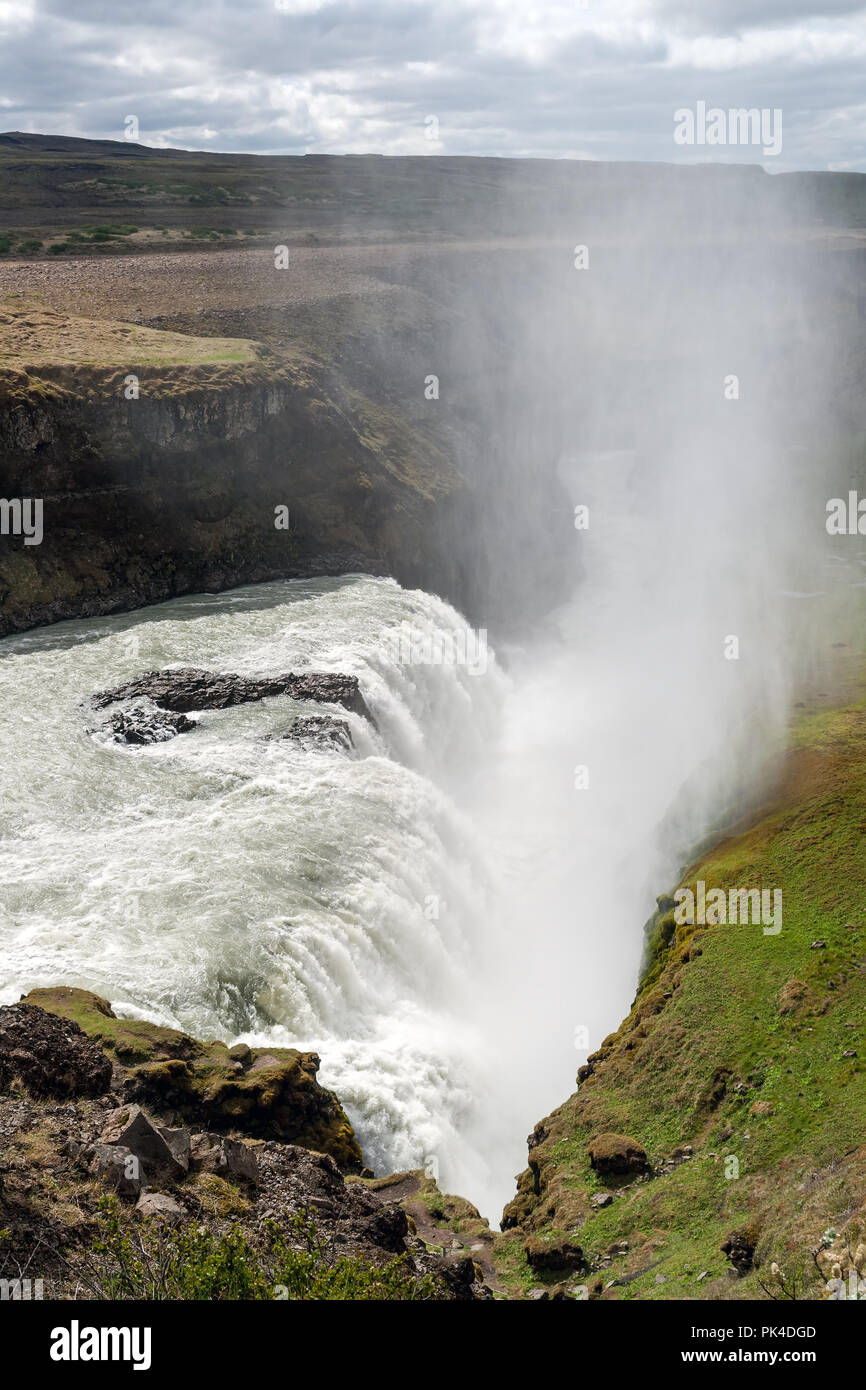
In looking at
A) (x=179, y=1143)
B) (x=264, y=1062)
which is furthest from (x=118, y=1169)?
(x=264, y=1062)

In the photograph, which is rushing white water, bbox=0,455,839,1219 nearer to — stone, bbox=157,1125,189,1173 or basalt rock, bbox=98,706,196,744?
basalt rock, bbox=98,706,196,744

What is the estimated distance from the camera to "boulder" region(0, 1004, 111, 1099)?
1605 cm

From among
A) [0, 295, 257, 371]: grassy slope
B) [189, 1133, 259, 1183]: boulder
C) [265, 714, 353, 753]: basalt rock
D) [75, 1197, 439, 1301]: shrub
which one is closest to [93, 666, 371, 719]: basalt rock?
[265, 714, 353, 753]: basalt rock

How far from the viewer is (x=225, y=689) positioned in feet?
113

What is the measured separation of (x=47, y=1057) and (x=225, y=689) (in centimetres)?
1882

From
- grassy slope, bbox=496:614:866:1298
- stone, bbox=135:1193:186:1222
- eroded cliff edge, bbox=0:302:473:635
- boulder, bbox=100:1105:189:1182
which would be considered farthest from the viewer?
eroded cliff edge, bbox=0:302:473:635

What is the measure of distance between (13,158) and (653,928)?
13669 centimetres

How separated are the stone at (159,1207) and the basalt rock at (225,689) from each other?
20414 mm

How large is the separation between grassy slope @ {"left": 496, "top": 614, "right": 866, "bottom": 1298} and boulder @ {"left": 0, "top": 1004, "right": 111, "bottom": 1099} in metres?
7.08

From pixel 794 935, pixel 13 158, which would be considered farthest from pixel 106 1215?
pixel 13 158

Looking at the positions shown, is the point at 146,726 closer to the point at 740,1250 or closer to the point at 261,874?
the point at 261,874

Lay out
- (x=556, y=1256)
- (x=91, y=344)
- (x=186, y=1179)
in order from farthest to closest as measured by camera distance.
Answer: (x=91, y=344), (x=556, y=1256), (x=186, y=1179)

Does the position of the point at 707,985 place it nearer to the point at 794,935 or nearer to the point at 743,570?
the point at 794,935

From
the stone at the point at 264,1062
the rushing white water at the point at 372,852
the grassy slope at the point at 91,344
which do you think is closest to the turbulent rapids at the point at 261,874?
the rushing white water at the point at 372,852
